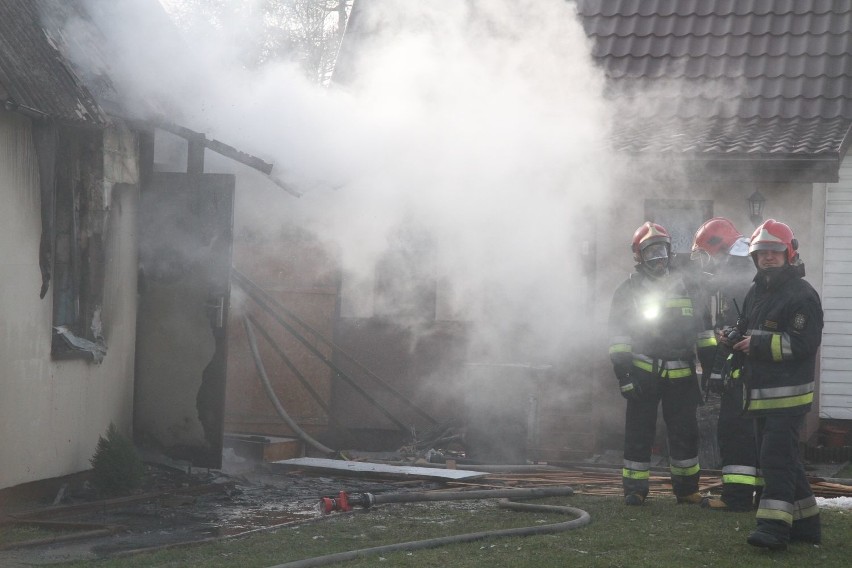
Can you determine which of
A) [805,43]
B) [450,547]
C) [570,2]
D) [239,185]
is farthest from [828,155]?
[450,547]

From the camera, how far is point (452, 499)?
28.0 feet

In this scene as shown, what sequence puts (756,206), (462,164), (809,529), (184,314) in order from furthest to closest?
(462,164), (756,206), (184,314), (809,529)

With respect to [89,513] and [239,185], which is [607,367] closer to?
[239,185]

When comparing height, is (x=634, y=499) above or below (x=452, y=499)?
above

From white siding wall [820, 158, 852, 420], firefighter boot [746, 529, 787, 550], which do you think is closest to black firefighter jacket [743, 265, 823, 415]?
firefighter boot [746, 529, 787, 550]

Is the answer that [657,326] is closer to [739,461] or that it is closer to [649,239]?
[649,239]

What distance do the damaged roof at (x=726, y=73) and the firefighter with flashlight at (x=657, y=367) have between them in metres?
3.77

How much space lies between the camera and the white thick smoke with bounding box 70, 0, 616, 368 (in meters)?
11.5

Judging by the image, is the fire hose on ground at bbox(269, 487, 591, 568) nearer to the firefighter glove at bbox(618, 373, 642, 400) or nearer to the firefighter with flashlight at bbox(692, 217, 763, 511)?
the firefighter glove at bbox(618, 373, 642, 400)

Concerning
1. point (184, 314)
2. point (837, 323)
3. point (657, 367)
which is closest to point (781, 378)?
point (657, 367)

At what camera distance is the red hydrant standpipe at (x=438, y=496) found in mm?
7945

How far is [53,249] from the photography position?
8.37 metres

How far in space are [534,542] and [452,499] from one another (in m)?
2.01

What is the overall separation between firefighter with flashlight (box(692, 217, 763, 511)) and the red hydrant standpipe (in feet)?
3.83
